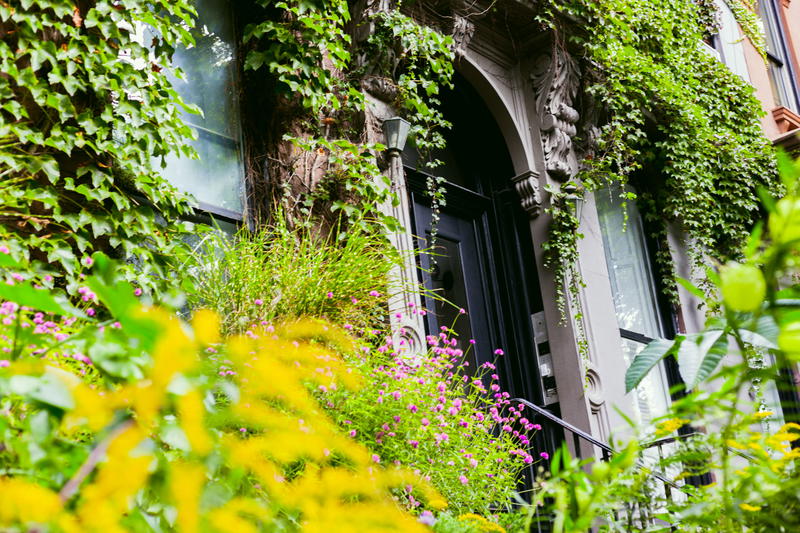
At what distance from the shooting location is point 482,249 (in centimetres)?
669

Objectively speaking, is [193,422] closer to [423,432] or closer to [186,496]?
[186,496]

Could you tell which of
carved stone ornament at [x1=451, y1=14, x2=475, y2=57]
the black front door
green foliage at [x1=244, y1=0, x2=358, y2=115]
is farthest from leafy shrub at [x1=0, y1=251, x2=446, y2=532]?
carved stone ornament at [x1=451, y1=14, x2=475, y2=57]

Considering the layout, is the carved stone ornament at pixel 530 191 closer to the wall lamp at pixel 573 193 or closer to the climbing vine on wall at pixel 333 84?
the wall lamp at pixel 573 193

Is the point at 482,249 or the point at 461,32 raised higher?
the point at 461,32

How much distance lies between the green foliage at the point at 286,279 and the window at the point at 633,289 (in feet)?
12.2

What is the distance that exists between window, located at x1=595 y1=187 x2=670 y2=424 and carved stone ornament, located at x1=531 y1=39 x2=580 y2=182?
1.18m

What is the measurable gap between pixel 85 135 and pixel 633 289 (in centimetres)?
575

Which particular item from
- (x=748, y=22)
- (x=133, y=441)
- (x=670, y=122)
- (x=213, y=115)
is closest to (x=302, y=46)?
A: (x=213, y=115)

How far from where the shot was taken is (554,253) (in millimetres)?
6316

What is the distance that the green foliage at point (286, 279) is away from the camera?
384 centimetres

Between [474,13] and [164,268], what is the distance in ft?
11.4

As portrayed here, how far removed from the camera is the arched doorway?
6227 mm

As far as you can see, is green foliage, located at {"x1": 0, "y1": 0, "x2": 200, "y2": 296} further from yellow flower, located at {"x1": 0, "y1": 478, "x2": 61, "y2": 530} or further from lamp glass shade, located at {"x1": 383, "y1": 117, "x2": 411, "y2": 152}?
yellow flower, located at {"x1": 0, "y1": 478, "x2": 61, "y2": 530}

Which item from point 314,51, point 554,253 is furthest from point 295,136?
point 554,253
